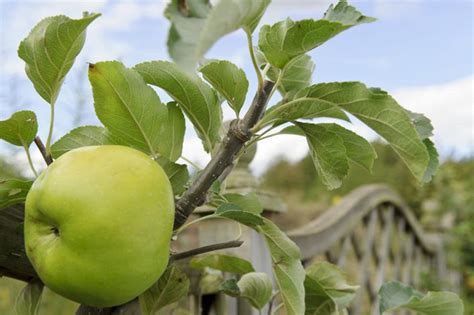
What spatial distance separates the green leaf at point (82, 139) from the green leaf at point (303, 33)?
0.64 ft

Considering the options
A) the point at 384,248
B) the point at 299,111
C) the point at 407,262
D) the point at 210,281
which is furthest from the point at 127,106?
the point at 407,262

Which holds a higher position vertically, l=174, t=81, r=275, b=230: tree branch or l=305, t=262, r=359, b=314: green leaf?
l=174, t=81, r=275, b=230: tree branch

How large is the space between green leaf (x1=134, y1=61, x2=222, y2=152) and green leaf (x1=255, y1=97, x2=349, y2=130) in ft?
0.23

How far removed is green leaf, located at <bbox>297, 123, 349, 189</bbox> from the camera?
635mm

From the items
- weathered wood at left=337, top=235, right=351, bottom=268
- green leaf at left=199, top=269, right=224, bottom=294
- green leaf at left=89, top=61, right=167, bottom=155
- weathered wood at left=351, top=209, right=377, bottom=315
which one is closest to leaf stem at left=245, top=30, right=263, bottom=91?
green leaf at left=89, top=61, right=167, bottom=155

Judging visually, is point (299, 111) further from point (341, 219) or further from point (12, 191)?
point (341, 219)

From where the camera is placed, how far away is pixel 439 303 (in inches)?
32.3

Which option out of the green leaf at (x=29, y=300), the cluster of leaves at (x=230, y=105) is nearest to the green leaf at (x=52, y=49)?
the cluster of leaves at (x=230, y=105)

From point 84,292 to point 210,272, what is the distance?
2.24 ft

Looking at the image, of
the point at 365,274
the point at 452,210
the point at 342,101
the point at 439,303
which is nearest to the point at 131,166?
the point at 342,101

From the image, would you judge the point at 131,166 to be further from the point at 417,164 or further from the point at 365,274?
the point at 365,274

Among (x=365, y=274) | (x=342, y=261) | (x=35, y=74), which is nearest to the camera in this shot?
(x=35, y=74)

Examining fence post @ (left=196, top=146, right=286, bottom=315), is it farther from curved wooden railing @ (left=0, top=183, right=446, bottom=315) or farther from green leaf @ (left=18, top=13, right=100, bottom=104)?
green leaf @ (left=18, top=13, right=100, bottom=104)

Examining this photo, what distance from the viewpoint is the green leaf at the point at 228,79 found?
61cm
